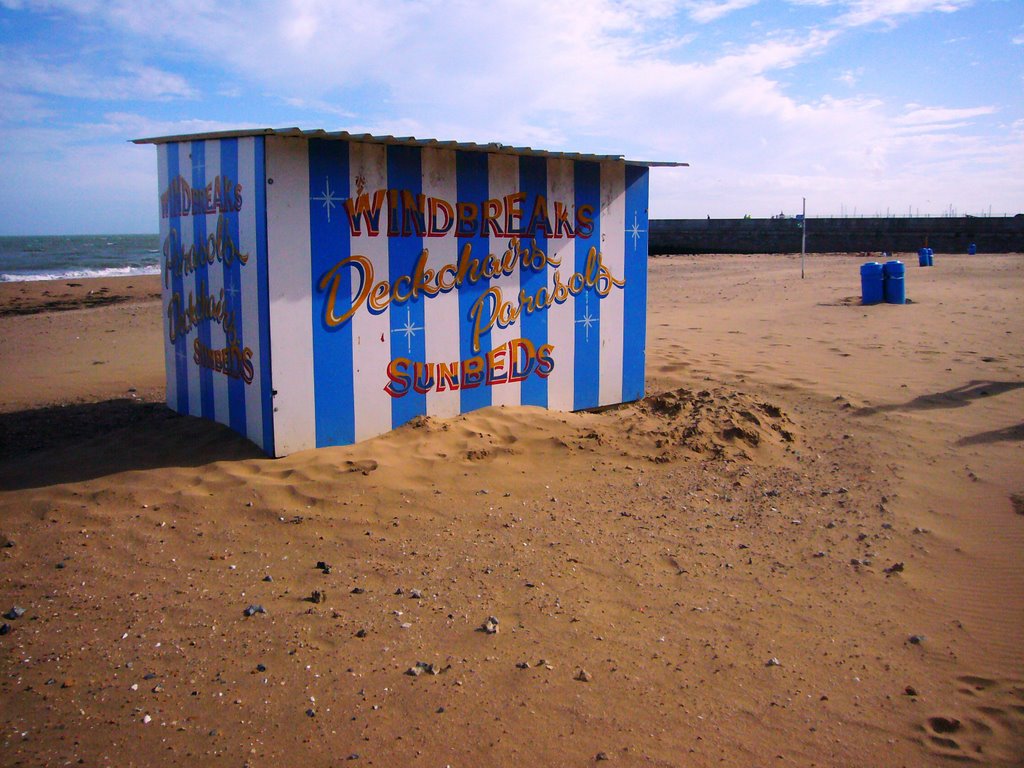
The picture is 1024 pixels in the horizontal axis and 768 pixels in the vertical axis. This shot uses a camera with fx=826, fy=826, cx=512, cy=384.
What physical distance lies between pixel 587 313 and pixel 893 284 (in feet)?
34.5

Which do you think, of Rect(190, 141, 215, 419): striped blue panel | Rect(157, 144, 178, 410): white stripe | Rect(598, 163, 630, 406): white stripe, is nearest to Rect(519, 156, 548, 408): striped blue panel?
Rect(598, 163, 630, 406): white stripe

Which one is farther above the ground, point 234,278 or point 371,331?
point 234,278

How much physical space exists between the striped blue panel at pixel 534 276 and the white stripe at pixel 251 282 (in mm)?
2319

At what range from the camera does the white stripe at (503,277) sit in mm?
6918

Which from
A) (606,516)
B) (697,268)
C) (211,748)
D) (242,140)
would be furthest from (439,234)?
(697,268)

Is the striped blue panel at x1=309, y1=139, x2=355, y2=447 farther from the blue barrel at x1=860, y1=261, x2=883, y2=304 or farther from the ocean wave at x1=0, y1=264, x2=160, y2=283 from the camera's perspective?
the ocean wave at x1=0, y1=264, x2=160, y2=283

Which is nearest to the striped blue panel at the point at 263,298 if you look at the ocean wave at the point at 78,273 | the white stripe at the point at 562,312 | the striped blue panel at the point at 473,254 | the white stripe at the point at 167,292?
the striped blue panel at the point at 473,254

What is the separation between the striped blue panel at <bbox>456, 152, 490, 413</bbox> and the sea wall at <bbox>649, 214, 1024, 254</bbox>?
1415 inches

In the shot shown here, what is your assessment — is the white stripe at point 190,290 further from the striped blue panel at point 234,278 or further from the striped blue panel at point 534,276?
the striped blue panel at point 534,276

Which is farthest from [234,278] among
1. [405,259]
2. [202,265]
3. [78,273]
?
[78,273]

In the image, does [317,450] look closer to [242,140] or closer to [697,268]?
[242,140]

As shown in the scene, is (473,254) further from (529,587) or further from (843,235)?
(843,235)

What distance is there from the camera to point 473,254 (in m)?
6.85

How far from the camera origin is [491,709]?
328cm
